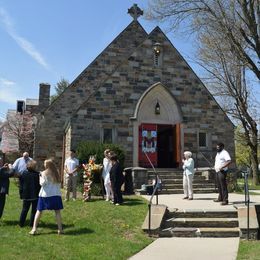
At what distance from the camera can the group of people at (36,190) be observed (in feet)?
28.6

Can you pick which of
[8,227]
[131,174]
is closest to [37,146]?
[131,174]

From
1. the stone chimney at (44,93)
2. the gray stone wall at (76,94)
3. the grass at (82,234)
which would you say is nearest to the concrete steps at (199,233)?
the grass at (82,234)

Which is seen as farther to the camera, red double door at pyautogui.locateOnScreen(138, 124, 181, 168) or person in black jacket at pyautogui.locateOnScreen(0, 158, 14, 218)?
red double door at pyautogui.locateOnScreen(138, 124, 181, 168)

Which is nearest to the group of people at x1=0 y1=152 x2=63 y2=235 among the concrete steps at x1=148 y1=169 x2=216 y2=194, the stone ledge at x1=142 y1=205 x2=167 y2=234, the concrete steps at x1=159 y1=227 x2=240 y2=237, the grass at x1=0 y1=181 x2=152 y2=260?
the grass at x1=0 y1=181 x2=152 y2=260

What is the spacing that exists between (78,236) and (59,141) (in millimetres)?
12333

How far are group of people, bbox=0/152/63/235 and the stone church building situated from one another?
7823 millimetres

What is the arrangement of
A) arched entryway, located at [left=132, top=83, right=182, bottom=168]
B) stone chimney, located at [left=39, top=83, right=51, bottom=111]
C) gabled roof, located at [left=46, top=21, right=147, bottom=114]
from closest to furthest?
arched entryway, located at [left=132, top=83, right=182, bottom=168] < gabled roof, located at [left=46, top=21, right=147, bottom=114] < stone chimney, located at [left=39, top=83, right=51, bottom=111]

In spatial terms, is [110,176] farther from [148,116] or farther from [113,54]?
[113,54]

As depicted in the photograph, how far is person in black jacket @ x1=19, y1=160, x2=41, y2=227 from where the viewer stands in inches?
368

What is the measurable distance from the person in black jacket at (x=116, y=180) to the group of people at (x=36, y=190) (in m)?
2.97

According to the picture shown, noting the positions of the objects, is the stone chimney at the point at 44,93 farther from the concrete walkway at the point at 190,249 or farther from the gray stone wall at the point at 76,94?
the concrete walkway at the point at 190,249

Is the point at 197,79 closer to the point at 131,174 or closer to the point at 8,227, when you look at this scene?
the point at 131,174

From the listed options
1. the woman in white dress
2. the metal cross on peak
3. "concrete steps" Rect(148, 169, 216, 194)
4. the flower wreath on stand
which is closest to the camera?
the woman in white dress

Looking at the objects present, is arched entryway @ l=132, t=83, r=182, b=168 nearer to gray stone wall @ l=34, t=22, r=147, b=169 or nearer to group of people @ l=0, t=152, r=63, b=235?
gray stone wall @ l=34, t=22, r=147, b=169
